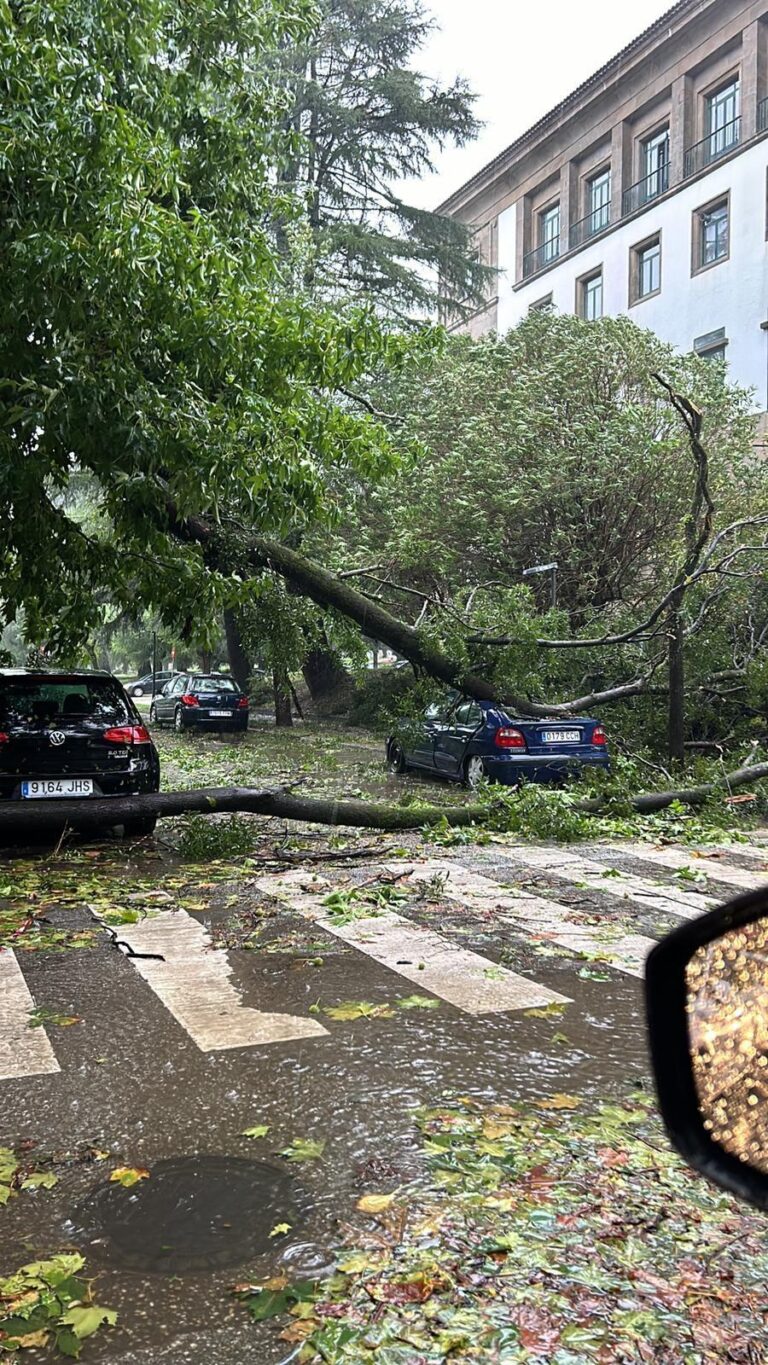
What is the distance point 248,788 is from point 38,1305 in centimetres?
723

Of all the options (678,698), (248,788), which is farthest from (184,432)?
(678,698)

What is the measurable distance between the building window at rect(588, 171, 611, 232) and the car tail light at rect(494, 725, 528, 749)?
29.1 meters

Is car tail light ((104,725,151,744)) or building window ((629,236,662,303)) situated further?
building window ((629,236,662,303))

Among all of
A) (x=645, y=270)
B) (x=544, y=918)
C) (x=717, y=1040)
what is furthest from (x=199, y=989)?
(x=645, y=270)

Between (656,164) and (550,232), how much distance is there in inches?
270

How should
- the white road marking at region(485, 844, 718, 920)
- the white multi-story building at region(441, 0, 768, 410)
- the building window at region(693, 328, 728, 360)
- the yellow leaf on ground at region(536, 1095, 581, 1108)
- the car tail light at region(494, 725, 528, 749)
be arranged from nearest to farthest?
the yellow leaf on ground at region(536, 1095, 581, 1108) < the white road marking at region(485, 844, 718, 920) < the car tail light at region(494, 725, 528, 749) < the white multi-story building at region(441, 0, 768, 410) < the building window at region(693, 328, 728, 360)

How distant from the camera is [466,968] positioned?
6.21 metres

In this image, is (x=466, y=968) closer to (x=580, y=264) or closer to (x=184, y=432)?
(x=184, y=432)

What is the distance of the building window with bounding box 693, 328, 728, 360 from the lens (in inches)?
1257

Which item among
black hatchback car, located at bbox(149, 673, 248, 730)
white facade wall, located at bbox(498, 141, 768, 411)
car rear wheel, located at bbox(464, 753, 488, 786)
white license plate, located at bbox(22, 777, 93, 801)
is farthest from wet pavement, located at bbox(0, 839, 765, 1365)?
white facade wall, located at bbox(498, 141, 768, 411)

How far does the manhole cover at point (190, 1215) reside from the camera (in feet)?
10.3

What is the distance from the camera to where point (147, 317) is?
807cm

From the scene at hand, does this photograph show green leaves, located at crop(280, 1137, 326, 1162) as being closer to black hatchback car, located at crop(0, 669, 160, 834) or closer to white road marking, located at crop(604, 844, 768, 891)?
white road marking, located at crop(604, 844, 768, 891)

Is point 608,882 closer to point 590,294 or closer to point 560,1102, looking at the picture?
point 560,1102
